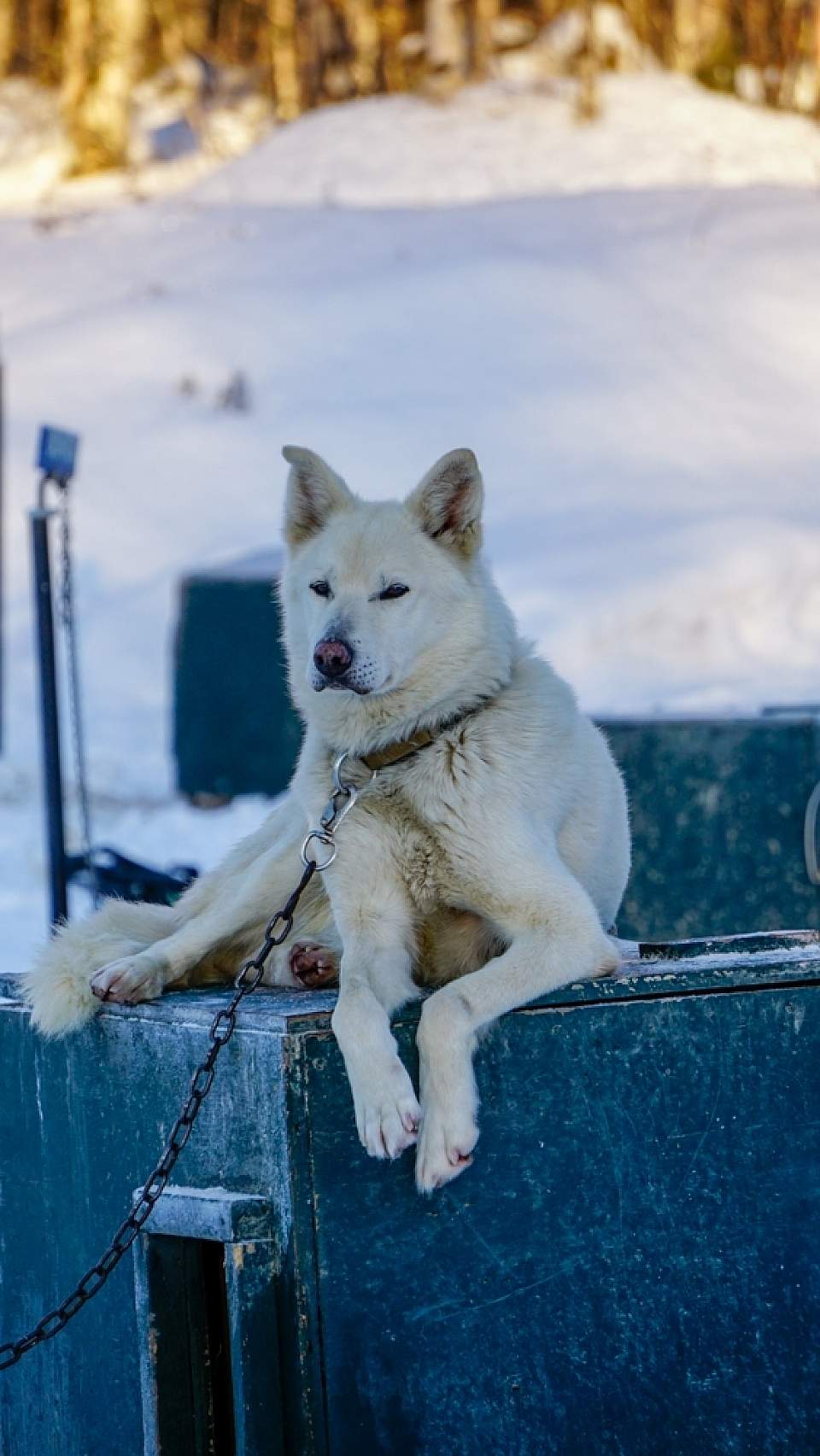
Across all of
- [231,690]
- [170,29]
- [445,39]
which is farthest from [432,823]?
[170,29]

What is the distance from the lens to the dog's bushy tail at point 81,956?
290 centimetres

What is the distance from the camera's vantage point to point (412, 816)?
3010mm

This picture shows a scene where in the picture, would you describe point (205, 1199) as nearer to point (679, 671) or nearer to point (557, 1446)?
point (557, 1446)

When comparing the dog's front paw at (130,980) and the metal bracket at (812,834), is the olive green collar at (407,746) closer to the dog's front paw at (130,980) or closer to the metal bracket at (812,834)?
the dog's front paw at (130,980)

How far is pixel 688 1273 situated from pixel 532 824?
2.52 ft

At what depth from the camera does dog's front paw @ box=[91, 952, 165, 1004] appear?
2.88 meters

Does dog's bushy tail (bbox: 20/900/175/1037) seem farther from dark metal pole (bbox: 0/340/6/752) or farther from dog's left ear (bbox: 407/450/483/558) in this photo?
dark metal pole (bbox: 0/340/6/752)

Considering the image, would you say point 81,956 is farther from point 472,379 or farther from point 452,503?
point 472,379

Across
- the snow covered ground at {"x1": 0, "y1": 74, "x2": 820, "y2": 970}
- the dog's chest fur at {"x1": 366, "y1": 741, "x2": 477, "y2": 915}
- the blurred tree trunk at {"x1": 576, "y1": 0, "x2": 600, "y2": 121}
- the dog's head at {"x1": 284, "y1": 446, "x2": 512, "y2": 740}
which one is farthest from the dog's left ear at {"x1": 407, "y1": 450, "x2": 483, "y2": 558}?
the blurred tree trunk at {"x1": 576, "y1": 0, "x2": 600, "y2": 121}

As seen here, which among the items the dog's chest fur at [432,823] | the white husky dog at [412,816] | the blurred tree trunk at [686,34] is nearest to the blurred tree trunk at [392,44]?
the blurred tree trunk at [686,34]

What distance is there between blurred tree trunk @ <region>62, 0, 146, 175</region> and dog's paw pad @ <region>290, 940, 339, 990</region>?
774 inches

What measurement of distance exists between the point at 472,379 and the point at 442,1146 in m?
12.2

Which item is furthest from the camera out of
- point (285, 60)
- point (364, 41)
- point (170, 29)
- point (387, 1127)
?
point (170, 29)

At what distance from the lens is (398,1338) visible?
256 centimetres
